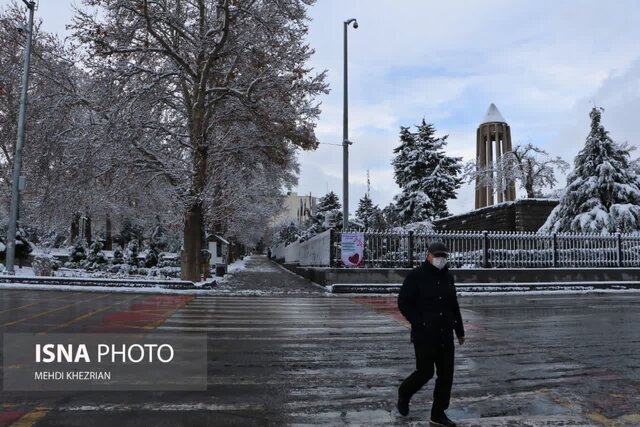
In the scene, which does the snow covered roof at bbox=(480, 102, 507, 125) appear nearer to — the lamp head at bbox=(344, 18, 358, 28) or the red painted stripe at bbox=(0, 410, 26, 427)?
the lamp head at bbox=(344, 18, 358, 28)

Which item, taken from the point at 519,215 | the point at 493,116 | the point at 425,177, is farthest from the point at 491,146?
the point at 519,215

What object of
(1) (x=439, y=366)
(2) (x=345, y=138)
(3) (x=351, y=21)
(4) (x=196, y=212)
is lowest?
(1) (x=439, y=366)

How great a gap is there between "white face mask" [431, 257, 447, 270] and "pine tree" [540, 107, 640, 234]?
26.8 metres

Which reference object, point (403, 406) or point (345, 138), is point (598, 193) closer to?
A: point (345, 138)

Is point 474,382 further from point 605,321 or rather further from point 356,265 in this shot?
point 356,265

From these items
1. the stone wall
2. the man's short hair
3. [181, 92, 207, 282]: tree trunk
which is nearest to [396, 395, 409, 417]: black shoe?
the man's short hair

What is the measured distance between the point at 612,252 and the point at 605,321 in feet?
45.4

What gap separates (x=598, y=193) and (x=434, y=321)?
2909 cm

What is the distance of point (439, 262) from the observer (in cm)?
472

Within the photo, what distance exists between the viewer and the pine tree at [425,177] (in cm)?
4331

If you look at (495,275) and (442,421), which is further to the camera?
(495,275)

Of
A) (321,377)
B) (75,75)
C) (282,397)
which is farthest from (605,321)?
(75,75)

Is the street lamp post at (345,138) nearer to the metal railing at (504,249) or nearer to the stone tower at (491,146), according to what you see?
the metal railing at (504,249)

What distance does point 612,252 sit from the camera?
24.4 m
